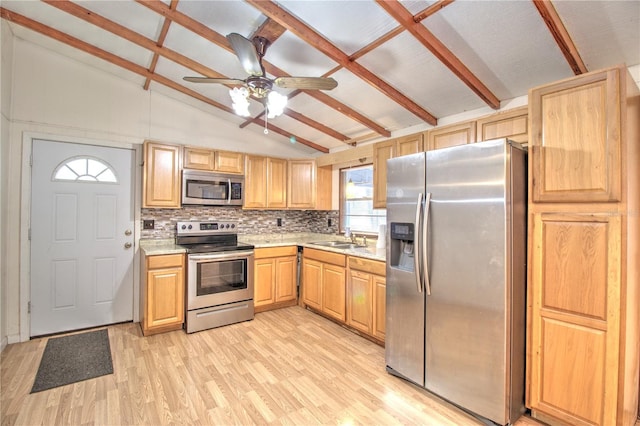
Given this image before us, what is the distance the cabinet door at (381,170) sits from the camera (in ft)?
11.3

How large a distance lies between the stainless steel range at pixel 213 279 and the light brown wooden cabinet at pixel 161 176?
36 centimetres

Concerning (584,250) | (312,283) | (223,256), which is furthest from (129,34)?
(584,250)

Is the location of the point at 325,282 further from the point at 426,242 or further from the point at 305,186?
the point at 426,242

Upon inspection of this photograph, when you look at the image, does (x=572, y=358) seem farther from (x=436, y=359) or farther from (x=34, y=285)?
(x=34, y=285)

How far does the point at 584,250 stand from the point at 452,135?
58.7 inches

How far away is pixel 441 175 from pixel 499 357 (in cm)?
121

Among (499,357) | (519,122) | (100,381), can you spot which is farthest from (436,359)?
(100,381)

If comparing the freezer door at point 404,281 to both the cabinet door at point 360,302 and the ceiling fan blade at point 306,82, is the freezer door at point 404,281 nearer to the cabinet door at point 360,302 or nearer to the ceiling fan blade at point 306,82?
the cabinet door at point 360,302

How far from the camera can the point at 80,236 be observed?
3355 mm

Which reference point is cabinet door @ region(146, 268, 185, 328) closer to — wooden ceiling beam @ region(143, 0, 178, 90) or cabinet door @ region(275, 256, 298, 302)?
cabinet door @ region(275, 256, 298, 302)

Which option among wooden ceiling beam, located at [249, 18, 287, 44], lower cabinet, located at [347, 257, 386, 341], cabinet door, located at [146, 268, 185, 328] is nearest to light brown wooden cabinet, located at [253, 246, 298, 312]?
cabinet door, located at [146, 268, 185, 328]

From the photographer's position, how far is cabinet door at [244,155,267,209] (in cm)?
416

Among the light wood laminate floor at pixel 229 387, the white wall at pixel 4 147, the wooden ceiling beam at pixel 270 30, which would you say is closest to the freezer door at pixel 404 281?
the light wood laminate floor at pixel 229 387

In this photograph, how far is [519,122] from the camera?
243cm
